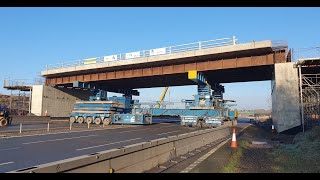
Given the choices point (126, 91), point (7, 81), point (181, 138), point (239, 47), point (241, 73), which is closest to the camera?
point (181, 138)

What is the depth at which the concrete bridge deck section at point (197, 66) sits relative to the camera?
104 ft

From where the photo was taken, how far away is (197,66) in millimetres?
37406

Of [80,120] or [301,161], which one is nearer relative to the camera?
[301,161]

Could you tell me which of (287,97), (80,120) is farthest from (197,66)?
(80,120)

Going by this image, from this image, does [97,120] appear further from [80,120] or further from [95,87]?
[95,87]

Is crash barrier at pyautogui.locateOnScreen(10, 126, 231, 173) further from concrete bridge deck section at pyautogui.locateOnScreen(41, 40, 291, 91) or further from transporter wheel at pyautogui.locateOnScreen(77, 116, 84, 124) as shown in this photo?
transporter wheel at pyautogui.locateOnScreen(77, 116, 84, 124)

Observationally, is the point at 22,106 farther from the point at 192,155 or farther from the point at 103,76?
the point at 192,155

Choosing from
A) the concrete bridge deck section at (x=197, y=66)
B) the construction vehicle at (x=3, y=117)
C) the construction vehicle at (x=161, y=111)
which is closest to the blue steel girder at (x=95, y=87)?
the concrete bridge deck section at (x=197, y=66)

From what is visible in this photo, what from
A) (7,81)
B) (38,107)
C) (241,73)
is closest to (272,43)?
(241,73)

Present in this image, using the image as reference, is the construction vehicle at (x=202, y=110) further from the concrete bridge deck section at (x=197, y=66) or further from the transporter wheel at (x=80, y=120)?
the transporter wheel at (x=80, y=120)
